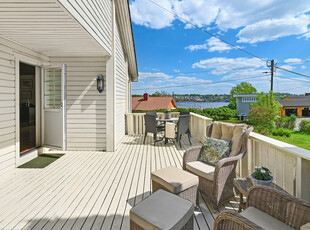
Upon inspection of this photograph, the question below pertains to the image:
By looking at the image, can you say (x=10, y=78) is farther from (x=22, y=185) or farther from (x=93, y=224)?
(x=93, y=224)

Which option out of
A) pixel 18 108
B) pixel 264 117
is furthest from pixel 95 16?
pixel 264 117

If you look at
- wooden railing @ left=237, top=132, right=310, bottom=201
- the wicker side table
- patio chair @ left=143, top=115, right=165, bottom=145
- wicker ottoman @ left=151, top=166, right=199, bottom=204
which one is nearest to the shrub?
patio chair @ left=143, top=115, right=165, bottom=145

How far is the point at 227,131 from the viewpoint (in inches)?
110

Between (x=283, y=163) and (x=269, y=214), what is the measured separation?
0.99 meters

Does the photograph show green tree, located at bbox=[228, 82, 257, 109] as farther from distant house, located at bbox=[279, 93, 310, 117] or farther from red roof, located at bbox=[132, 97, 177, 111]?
red roof, located at bbox=[132, 97, 177, 111]

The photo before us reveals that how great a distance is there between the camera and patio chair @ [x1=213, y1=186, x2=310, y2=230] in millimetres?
1193

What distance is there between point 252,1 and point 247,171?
12973 millimetres

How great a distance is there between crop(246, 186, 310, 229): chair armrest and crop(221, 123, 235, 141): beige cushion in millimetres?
1289

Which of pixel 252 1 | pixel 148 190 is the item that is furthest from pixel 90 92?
pixel 252 1

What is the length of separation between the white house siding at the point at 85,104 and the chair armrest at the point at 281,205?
4.04m

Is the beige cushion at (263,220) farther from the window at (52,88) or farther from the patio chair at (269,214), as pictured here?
the window at (52,88)

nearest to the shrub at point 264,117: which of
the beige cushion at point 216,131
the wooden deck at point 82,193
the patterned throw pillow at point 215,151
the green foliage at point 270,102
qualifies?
the green foliage at point 270,102

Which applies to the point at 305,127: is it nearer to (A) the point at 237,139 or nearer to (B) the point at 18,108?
(A) the point at 237,139

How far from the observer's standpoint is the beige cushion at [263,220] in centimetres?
126
